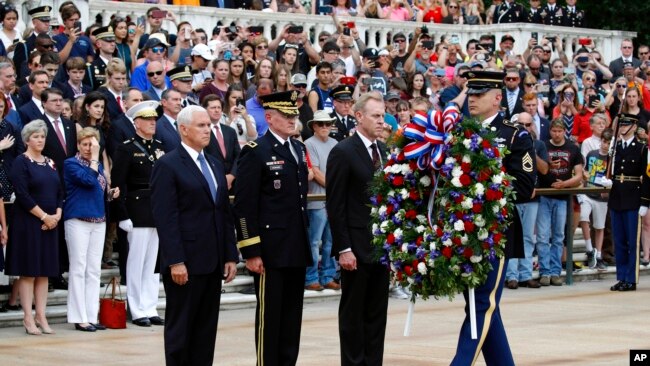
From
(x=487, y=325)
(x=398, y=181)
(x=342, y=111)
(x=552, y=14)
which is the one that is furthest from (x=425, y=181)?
(x=552, y=14)

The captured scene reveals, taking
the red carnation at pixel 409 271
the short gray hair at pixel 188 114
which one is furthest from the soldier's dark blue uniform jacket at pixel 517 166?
the short gray hair at pixel 188 114

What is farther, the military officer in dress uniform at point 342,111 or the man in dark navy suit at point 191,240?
the military officer in dress uniform at point 342,111

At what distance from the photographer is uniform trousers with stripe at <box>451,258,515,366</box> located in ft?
33.0

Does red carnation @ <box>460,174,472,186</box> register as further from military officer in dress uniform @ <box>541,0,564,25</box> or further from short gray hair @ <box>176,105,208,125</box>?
military officer in dress uniform @ <box>541,0,564,25</box>

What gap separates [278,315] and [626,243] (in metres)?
9.17

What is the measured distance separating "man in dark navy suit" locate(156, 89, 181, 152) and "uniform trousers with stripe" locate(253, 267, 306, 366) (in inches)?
189

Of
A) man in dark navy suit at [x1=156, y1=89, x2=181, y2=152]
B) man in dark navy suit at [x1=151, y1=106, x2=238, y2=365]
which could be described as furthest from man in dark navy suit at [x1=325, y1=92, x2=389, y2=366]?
man in dark navy suit at [x1=156, y1=89, x2=181, y2=152]

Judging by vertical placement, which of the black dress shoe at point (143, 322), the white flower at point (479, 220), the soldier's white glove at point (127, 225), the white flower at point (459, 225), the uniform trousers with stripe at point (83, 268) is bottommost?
the black dress shoe at point (143, 322)

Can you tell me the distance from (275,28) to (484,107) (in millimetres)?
16173

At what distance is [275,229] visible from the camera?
1073 cm

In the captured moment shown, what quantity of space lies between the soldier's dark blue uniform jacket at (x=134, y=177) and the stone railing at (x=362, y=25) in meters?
7.43

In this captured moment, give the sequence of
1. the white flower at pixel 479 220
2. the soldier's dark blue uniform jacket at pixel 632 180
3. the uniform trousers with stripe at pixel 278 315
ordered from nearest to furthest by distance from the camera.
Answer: the white flower at pixel 479 220 < the uniform trousers with stripe at pixel 278 315 < the soldier's dark blue uniform jacket at pixel 632 180

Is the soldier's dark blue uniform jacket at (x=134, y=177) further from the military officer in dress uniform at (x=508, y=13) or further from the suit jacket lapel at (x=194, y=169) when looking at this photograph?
the military officer in dress uniform at (x=508, y=13)

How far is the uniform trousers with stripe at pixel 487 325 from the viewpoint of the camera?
33.0ft
